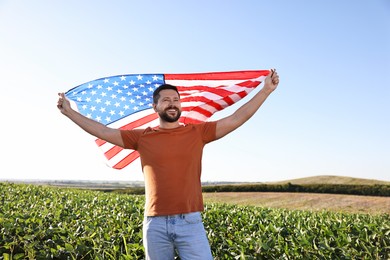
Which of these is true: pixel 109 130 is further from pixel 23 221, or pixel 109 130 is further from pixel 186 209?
pixel 23 221

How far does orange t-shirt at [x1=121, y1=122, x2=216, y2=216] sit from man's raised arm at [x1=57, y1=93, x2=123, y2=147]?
27 cm

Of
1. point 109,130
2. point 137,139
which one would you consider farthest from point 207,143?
A: point 109,130

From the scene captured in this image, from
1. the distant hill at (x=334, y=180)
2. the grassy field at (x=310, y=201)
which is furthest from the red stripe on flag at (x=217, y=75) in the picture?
the distant hill at (x=334, y=180)

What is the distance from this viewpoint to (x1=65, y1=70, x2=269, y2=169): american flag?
211 inches

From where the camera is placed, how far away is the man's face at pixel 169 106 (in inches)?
141

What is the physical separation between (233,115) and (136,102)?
7.27 ft

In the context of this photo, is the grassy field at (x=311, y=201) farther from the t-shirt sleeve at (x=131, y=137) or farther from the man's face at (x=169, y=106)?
the man's face at (x=169, y=106)

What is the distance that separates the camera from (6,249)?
4.90 m

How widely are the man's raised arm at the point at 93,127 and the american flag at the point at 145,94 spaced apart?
1307mm

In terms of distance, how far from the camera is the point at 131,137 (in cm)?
374

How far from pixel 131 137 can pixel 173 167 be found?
2.00 feet

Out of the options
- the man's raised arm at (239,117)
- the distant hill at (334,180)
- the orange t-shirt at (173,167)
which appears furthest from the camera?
the distant hill at (334,180)

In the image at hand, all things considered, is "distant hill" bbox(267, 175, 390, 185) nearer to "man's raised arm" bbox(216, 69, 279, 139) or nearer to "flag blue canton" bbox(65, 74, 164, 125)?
"flag blue canton" bbox(65, 74, 164, 125)

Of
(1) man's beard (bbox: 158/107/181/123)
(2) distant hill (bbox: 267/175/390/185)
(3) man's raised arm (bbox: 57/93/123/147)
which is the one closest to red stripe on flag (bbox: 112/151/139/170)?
(3) man's raised arm (bbox: 57/93/123/147)
